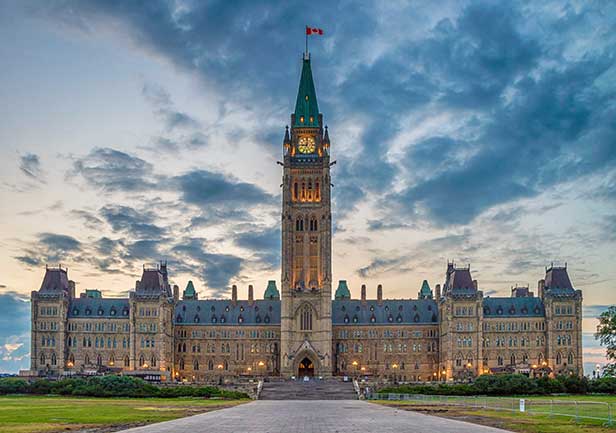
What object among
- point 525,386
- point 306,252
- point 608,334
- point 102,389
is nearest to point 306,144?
point 306,252

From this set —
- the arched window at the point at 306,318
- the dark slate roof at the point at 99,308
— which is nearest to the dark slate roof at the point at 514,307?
the arched window at the point at 306,318

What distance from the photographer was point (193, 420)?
157 ft

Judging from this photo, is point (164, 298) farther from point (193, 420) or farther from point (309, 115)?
point (193, 420)

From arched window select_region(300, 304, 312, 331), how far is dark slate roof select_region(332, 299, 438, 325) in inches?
567

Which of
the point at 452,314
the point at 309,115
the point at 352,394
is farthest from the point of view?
the point at 309,115

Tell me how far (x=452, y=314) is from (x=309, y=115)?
50.8 meters

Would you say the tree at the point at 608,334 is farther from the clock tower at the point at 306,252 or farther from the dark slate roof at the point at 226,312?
the dark slate roof at the point at 226,312

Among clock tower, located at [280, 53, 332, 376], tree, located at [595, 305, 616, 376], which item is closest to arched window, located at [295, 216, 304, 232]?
clock tower, located at [280, 53, 332, 376]

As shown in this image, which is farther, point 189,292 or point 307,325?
point 189,292

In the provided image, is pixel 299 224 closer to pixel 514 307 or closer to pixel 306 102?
pixel 306 102

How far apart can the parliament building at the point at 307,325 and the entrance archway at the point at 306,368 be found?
0.84ft

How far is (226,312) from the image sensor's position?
177 m

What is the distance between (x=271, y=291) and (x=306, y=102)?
48446 millimetres

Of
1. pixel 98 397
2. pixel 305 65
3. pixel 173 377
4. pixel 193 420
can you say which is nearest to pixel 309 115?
pixel 305 65
